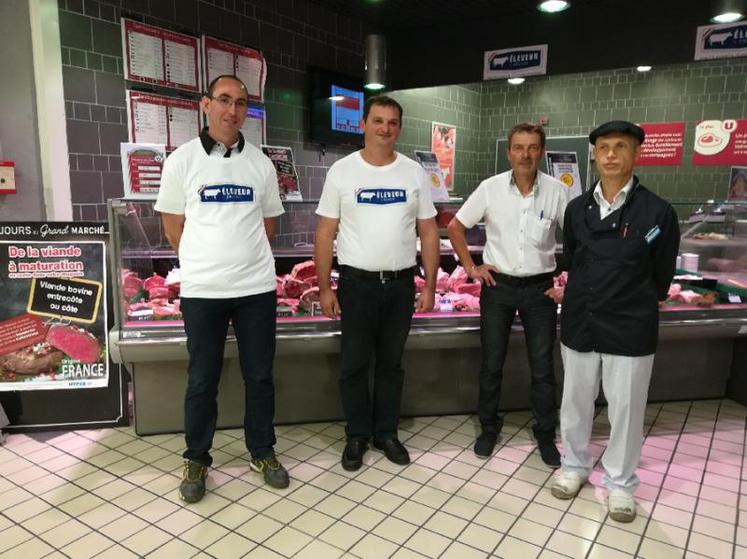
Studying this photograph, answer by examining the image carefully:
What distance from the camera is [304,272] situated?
3676 mm

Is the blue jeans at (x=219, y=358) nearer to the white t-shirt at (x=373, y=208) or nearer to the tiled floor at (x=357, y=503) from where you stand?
the tiled floor at (x=357, y=503)

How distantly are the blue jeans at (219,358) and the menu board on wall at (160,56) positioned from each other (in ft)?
9.01

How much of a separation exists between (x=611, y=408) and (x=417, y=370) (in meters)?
1.28

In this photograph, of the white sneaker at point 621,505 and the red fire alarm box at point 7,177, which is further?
the red fire alarm box at point 7,177

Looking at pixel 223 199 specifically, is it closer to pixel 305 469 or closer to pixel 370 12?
pixel 305 469

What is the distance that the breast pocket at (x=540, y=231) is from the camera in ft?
9.76

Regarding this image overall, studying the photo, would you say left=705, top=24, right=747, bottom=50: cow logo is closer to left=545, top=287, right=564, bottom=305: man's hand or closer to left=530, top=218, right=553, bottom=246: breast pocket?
left=530, top=218, right=553, bottom=246: breast pocket

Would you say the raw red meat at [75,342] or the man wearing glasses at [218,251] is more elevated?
the man wearing glasses at [218,251]

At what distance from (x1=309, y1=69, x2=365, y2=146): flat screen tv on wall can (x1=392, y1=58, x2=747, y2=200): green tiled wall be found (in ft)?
2.94

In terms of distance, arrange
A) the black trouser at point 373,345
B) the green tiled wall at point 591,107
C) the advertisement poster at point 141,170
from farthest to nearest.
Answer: the green tiled wall at point 591,107
the advertisement poster at point 141,170
the black trouser at point 373,345

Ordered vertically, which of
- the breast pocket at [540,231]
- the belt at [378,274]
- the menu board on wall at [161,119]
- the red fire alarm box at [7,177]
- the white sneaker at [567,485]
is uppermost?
the menu board on wall at [161,119]

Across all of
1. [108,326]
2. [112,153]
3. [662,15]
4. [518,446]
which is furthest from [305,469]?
[662,15]

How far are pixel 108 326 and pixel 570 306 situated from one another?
2.56 meters

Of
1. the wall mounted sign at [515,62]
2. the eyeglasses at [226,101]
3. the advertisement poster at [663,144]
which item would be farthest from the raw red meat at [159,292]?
the advertisement poster at [663,144]
